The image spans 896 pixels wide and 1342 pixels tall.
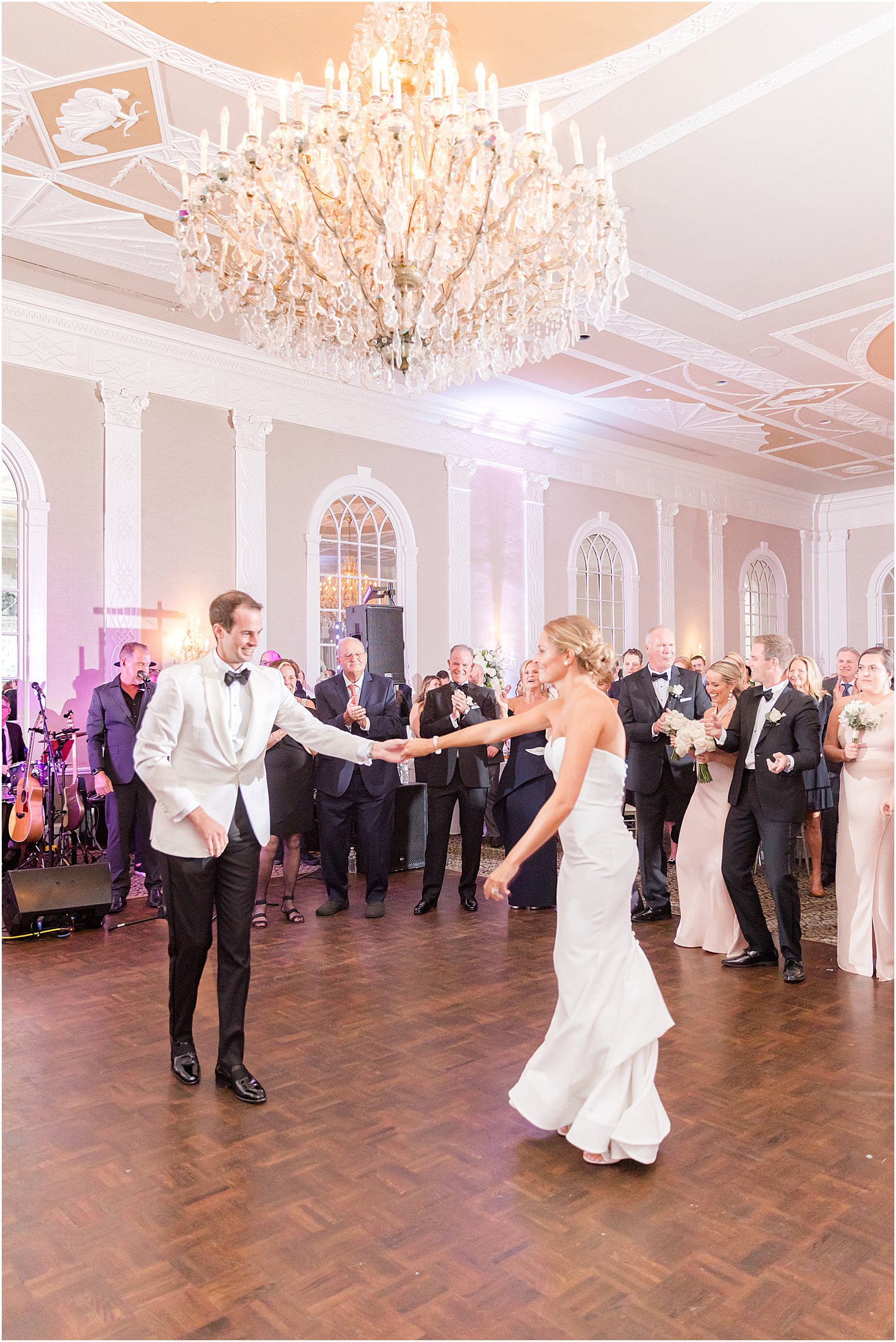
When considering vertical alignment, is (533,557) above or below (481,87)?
below

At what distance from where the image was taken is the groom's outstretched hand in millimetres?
3869

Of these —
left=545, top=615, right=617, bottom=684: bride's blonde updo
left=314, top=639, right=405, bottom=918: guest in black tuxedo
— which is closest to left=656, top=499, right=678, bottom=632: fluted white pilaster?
left=314, top=639, right=405, bottom=918: guest in black tuxedo

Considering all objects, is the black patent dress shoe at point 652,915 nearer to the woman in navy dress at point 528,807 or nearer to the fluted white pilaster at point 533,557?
the woman in navy dress at point 528,807

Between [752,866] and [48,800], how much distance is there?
5218mm

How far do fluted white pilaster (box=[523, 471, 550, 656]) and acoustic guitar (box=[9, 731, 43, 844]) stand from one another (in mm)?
6575

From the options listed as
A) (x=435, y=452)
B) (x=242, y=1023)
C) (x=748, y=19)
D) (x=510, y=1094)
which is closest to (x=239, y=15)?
(x=748, y=19)

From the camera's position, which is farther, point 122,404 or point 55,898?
point 122,404

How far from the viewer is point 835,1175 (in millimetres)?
2953

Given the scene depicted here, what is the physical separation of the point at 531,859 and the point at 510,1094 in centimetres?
324

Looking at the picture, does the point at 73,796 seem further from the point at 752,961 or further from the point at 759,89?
the point at 759,89

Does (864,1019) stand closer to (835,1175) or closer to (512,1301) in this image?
(835,1175)

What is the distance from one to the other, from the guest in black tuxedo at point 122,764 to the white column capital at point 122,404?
277cm

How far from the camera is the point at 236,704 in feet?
11.7

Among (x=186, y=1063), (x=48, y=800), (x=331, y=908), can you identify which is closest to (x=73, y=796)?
(x=48, y=800)
